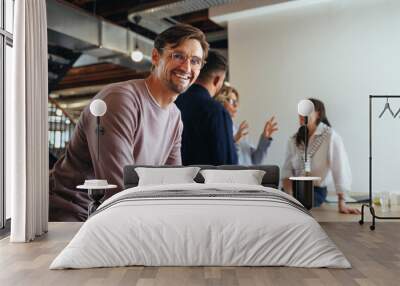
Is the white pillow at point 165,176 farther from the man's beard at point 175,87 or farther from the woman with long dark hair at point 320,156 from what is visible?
the woman with long dark hair at point 320,156

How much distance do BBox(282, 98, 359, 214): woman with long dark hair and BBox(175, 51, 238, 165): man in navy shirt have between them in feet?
2.91

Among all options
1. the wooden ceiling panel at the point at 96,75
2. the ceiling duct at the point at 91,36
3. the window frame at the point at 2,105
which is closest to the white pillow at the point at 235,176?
the window frame at the point at 2,105

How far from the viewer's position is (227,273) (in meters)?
3.48

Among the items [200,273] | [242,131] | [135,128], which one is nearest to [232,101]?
[242,131]

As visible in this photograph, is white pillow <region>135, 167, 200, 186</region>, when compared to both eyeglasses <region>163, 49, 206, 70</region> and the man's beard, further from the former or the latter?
eyeglasses <region>163, 49, 206, 70</region>

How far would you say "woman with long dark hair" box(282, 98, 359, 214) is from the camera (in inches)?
271

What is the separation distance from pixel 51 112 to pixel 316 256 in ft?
20.8

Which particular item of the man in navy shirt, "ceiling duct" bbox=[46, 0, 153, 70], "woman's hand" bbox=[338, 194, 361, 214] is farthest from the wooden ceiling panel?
"woman's hand" bbox=[338, 194, 361, 214]

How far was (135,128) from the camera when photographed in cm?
613

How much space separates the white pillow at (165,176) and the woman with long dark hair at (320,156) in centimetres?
192

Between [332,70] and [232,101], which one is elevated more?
[332,70]

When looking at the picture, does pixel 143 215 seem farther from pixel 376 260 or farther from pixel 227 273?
pixel 376 260

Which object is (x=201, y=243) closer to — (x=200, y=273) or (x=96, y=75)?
(x=200, y=273)

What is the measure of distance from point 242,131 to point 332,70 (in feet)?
4.89
